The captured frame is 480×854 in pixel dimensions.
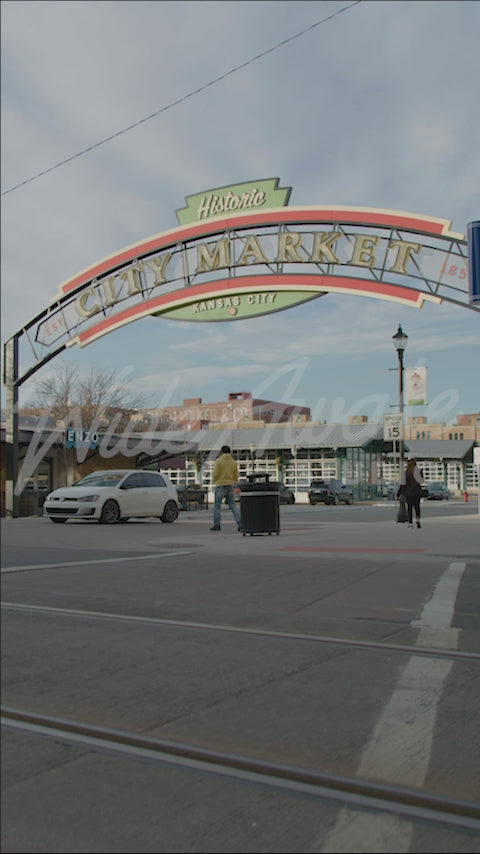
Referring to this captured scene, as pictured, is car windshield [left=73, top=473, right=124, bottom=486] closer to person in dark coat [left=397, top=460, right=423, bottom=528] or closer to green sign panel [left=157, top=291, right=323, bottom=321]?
green sign panel [left=157, top=291, right=323, bottom=321]

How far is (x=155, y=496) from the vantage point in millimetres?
19078

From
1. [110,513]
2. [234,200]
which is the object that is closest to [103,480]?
[110,513]

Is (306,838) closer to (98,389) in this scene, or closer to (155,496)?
(155,496)

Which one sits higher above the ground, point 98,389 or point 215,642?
point 98,389

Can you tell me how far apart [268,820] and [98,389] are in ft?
138

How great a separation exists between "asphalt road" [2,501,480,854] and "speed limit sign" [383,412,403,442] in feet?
45.3

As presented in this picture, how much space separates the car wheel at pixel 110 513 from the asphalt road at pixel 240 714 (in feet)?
28.5

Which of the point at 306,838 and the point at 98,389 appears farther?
the point at 98,389

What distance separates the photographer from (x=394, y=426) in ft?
74.6

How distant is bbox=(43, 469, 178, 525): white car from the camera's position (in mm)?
17391

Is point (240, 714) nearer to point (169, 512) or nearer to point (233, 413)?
point (169, 512)

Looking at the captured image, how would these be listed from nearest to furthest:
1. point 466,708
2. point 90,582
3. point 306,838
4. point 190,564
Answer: point 306,838 < point 466,708 < point 90,582 < point 190,564

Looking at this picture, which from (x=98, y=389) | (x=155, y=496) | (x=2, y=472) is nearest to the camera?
(x=155, y=496)

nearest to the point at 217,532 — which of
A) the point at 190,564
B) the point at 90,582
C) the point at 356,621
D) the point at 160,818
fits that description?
the point at 190,564
